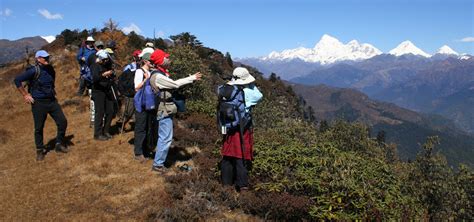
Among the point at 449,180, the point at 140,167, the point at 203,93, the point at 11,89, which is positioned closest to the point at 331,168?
the point at 140,167

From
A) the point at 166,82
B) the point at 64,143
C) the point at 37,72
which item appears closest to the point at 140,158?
the point at 166,82

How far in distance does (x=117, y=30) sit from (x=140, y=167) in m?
33.7

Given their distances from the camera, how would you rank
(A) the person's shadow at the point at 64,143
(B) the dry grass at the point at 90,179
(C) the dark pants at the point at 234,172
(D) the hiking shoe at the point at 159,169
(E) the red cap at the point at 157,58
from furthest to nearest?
(A) the person's shadow at the point at 64,143 → (D) the hiking shoe at the point at 159,169 → (E) the red cap at the point at 157,58 → (C) the dark pants at the point at 234,172 → (B) the dry grass at the point at 90,179

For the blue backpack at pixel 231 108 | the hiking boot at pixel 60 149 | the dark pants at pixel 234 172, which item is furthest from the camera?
the hiking boot at pixel 60 149

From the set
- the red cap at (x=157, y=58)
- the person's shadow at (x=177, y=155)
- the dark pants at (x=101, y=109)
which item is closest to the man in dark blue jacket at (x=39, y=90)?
the dark pants at (x=101, y=109)

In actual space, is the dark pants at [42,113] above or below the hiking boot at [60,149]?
above

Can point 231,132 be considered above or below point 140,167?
above

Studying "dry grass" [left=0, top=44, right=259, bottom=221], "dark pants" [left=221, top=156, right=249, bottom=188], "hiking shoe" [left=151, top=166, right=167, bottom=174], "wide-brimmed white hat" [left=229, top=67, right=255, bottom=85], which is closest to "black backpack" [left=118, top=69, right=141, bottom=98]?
"dry grass" [left=0, top=44, right=259, bottom=221]

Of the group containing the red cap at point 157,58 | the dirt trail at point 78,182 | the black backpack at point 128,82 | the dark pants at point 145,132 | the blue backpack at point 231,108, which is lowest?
the dirt trail at point 78,182

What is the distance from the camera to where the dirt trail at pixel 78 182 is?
8.59 m

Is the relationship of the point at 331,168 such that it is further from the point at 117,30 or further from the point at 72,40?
the point at 72,40

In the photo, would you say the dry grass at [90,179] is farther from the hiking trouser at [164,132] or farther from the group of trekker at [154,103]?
the hiking trouser at [164,132]

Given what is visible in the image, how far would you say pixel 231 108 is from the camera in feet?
29.2

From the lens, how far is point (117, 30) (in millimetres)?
41875
